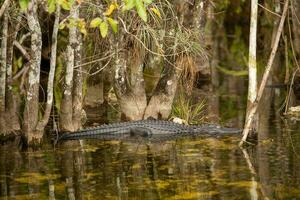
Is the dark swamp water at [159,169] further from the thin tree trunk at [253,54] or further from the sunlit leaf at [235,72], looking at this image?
the sunlit leaf at [235,72]

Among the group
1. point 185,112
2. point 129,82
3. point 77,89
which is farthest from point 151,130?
point 77,89

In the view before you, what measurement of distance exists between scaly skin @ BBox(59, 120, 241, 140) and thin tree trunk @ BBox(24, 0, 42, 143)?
51.4 inches

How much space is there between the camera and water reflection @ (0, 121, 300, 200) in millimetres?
8789

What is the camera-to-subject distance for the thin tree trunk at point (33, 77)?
1111cm

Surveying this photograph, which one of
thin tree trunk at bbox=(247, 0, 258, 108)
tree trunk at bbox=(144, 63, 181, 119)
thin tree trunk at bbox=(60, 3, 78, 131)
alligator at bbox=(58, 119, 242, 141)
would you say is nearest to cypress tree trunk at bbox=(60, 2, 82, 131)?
thin tree trunk at bbox=(60, 3, 78, 131)

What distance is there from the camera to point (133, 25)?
1241cm

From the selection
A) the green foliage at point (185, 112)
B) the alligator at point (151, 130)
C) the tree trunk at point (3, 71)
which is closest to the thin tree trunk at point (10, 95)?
the tree trunk at point (3, 71)

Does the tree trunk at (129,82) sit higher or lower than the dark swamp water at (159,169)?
higher

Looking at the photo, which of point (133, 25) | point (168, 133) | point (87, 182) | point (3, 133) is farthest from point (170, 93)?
point (87, 182)

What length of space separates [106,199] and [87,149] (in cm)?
337

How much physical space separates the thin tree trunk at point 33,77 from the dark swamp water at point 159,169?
17.0 inches

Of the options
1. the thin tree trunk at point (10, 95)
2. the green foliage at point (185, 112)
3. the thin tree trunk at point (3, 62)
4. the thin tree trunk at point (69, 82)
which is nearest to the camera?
the thin tree trunk at point (3, 62)

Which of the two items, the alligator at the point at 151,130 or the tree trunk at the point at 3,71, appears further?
the alligator at the point at 151,130

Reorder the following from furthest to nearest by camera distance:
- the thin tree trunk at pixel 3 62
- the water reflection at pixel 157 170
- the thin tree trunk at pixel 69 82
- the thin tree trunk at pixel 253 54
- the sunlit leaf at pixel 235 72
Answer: the sunlit leaf at pixel 235 72
the thin tree trunk at pixel 69 82
the thin tree trunk at pixel 3 62
the thin tree trunk at pixel 253 54
the water reflection at pixel 157 170
